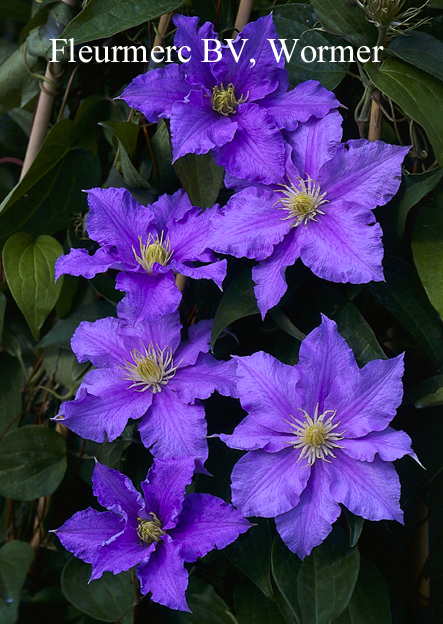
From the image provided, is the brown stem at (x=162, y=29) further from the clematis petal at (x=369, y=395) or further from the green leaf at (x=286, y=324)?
the clematis petal at (x=369, y=395)

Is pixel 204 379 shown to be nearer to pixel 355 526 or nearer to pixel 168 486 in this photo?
pixel 168 486

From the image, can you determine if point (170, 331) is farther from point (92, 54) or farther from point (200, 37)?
point (92, 54)

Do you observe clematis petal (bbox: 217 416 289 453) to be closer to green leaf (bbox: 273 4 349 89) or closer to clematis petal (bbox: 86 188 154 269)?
clematis petal (bbox: 86 188 154 269)

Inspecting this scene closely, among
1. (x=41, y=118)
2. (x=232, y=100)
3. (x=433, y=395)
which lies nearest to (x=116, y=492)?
(x=433, y=395)


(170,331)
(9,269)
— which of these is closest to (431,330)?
(170,331)

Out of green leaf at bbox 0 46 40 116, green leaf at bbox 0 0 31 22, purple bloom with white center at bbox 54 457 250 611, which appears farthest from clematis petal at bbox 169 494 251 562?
green leaf at bbox 0 0 31 22

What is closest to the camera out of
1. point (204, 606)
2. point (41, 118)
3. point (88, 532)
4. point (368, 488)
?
point (368, 488)
